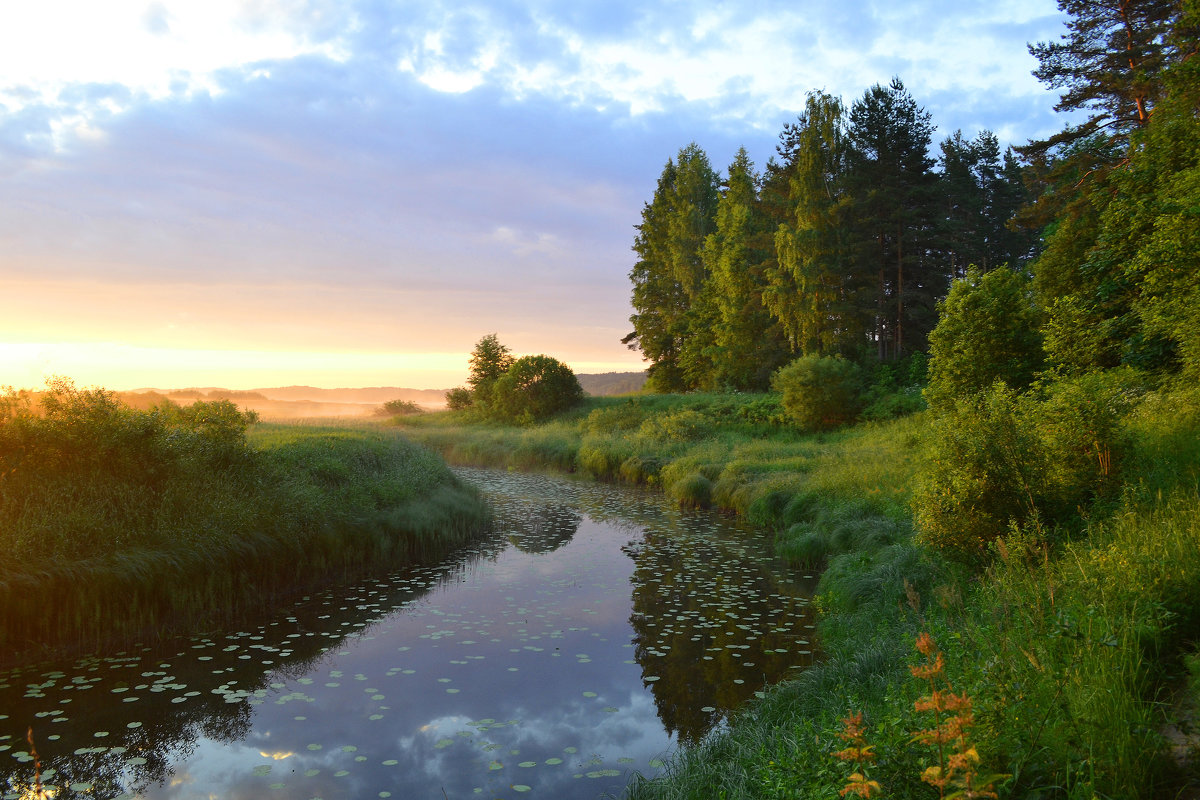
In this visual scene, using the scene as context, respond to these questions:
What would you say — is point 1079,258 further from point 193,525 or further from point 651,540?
point 193,525

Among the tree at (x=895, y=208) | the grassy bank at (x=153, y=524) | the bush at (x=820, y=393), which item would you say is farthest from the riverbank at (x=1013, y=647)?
the tree at (x=895, y=208)

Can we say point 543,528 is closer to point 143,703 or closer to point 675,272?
point 143,703

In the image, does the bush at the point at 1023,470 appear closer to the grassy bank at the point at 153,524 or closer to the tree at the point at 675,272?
the grassy bank at the point at 153,524

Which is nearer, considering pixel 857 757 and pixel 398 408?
pixel 857 757

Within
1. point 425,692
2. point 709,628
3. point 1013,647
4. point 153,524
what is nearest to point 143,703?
point 425,692

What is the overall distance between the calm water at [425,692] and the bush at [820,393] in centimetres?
1734

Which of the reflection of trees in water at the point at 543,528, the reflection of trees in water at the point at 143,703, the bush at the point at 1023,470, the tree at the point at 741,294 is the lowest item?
the reflection of trees in water at the point at 543,528

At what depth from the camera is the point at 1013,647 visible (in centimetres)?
477

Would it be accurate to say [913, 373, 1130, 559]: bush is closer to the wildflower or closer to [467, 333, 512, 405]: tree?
the wildflower

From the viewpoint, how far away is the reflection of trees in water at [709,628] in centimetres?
749

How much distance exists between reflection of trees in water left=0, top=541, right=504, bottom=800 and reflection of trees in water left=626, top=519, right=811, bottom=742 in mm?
4507

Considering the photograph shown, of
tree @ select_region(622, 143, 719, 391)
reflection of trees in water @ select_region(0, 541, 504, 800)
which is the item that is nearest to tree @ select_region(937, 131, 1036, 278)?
tree @ select_region(622, 143, 719, 391)

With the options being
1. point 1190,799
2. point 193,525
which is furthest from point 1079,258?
point 193,525

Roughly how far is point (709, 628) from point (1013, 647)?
530cm
